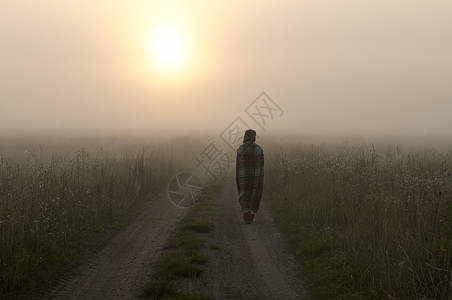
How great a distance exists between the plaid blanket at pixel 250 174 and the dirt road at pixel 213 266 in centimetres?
67

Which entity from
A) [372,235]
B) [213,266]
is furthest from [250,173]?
[372,235]

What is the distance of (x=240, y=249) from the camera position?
A: 818 cm

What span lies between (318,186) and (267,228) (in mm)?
3160

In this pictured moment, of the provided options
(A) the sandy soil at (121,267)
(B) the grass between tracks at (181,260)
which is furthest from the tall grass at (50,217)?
(B) the grass between tracks at (181,260)

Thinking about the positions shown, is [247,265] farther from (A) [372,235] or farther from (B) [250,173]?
(B) [250,173]

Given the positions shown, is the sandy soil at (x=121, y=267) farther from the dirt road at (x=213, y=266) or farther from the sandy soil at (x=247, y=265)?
the sandy soil at (x=247, y=265)

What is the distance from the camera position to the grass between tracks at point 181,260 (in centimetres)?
553

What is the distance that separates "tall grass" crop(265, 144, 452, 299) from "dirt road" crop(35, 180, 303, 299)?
570 millimetres

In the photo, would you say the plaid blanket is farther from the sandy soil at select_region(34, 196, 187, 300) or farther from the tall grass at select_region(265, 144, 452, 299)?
the sandy soil at select_region(34, 196, 187, 300)

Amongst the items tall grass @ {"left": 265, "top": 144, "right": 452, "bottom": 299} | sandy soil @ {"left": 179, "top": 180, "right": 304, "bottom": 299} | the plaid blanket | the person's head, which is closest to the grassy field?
tall grass @ {"left": 265, "top": 144, "right": 452, "bottom": 299}

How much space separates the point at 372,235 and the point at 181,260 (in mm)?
3551

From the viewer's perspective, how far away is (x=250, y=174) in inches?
426

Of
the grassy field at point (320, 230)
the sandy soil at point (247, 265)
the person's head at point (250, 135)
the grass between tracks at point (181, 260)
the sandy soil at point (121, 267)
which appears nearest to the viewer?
the grassy field at point (320, 230)

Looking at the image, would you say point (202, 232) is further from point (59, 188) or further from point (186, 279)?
point (59, 188)
